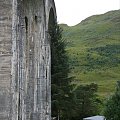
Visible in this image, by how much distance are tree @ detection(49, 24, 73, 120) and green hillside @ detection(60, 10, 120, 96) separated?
46.2 meters

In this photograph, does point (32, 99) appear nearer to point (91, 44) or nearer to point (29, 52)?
point (29, 52)

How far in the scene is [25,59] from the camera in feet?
81.1

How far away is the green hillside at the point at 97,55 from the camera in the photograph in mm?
106000

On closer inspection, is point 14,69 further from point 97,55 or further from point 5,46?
point 97,55

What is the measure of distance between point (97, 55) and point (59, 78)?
305ft

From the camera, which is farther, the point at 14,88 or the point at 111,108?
the point at 111,108

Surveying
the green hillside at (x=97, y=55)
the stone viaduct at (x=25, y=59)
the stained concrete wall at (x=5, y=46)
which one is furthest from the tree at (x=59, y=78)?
the green hillside at (x=97, y=55)

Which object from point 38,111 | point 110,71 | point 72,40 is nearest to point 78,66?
point 110,71

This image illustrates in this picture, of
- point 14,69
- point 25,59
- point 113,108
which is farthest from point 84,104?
point 14,69

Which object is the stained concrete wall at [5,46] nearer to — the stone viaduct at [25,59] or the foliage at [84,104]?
the stone viaduct at [25,59]

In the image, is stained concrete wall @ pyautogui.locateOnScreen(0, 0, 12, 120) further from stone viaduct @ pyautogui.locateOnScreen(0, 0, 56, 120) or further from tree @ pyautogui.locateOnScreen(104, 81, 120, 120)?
tree @ pyautogui.locateOnScreen(104, 81, 120, 120)

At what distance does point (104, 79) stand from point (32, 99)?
84.2 m

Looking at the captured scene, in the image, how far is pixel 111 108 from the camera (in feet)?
109

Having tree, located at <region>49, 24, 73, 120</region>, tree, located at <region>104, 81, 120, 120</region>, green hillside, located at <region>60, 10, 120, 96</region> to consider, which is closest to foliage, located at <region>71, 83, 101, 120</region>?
tree, located at <region>49, 24, 73, 120</region>
